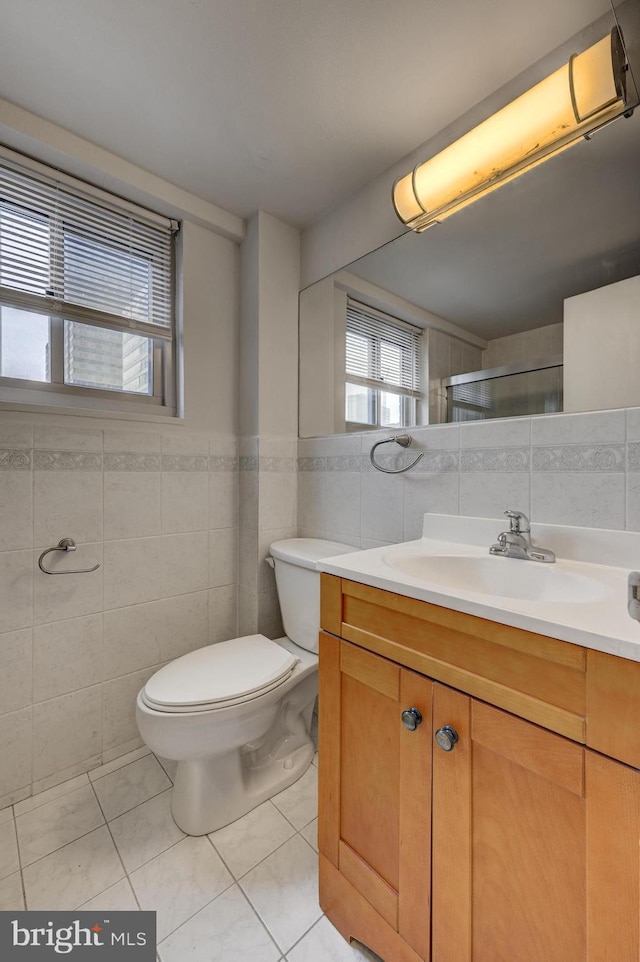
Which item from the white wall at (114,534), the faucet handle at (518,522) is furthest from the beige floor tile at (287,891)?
the faucet handle at (518,522)

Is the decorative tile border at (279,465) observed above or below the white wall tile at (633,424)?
below

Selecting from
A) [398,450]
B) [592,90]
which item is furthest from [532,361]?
[592,90]

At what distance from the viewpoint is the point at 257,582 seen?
173 centimetres

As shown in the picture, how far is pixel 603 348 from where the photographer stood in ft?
3.37

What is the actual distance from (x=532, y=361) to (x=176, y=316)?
4.55 ft

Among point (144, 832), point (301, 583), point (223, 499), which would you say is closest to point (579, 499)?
point (301, 583)

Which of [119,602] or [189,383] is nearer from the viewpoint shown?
[119,602]

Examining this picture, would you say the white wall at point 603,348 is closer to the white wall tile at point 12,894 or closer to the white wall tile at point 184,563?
the white wall tile at point 184,563

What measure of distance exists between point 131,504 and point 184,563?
330 mm

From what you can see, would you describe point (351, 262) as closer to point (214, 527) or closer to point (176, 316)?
point (176, 316)

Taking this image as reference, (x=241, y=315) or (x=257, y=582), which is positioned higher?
(x=241, y=315)

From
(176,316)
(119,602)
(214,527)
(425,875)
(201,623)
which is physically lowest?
(425,875)

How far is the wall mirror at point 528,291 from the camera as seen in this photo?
1.00 meters

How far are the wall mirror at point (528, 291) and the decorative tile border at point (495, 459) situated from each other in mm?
119
